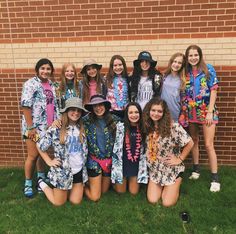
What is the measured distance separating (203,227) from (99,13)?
3.46m

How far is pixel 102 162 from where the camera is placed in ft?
15.0

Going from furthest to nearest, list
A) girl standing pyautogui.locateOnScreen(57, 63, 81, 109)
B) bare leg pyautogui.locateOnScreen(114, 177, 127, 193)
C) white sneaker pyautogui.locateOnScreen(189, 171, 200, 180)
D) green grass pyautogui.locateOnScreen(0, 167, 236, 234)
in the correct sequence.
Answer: white sneaker pyautogui.locateOnScreen(189, 171, 200, 180)
girl standing pyautogui.locateOnScreen(57, 63, 81, 109)
bare leg pyautogui.locateOnScreen(114, 177, 127, 193)
green grass pyautogui.locateOnScreen(0, 167, 236, 234)

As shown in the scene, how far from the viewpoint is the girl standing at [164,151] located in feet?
14.1

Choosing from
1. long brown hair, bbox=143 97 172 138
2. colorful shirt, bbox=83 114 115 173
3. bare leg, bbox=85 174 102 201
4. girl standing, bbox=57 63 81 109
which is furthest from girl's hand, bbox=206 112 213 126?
girl standing, bbox=57 63 81 109

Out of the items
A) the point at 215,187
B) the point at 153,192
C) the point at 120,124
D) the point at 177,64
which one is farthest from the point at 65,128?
the point at 215,187

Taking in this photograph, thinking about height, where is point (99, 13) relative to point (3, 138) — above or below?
above

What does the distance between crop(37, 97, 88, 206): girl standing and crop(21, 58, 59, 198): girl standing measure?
34cm

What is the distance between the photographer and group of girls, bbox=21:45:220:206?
432 cm

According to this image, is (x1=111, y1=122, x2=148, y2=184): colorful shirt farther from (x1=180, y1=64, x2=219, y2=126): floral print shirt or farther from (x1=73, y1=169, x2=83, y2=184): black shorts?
(x1=180, y1=64, x2=219, y2=126): floral print shirt

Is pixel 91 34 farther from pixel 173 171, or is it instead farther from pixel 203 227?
pixel 203 227

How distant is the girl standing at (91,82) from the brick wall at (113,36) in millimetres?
595

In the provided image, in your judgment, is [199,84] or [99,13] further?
[99,13]

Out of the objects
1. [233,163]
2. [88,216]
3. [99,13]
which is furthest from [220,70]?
[88,216]

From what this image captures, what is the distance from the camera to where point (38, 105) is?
4598 millimetres
